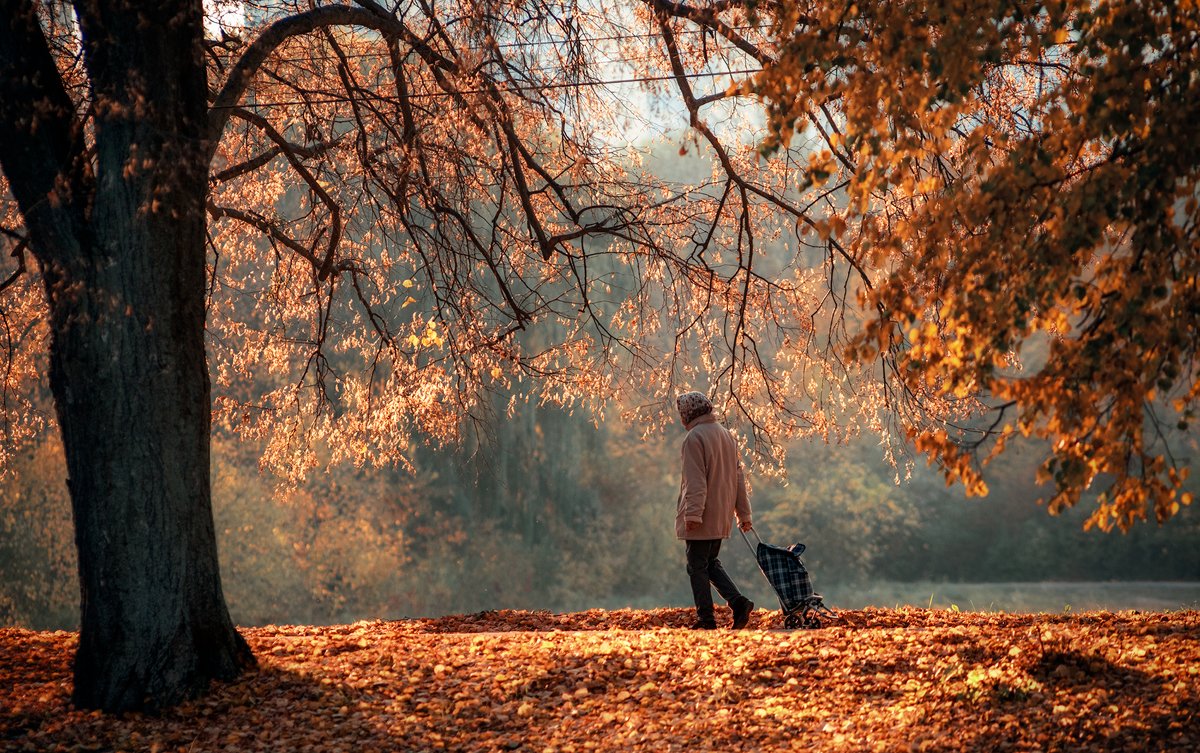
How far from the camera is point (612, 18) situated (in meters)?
6.83

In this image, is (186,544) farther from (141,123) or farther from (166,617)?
(141,123)

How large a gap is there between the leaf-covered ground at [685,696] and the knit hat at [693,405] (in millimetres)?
1380

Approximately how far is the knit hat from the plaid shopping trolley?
791mm

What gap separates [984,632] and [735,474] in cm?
173

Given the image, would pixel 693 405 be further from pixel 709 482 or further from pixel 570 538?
pixel 570 538

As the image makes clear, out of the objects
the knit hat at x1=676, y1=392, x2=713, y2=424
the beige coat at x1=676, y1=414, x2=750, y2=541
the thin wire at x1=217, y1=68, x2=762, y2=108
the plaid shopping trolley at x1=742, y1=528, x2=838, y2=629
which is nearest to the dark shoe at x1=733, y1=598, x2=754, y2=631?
the plaid shopping trolley at x1=742, y1=528, x2=838, y2=629

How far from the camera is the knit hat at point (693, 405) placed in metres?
6.32

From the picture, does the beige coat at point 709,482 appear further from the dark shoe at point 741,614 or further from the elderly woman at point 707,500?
the dark shoe at point 741,614

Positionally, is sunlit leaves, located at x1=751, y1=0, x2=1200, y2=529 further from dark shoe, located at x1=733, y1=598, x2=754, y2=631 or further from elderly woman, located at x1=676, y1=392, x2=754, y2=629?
dark shoe, located at x1=733, y1=598, x2=754, y2=631

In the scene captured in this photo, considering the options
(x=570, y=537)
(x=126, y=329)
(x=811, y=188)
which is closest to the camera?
(x=126, y=329)

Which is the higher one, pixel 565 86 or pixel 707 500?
pixel 565 86

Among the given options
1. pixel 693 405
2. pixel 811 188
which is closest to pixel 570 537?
pixel 693 405

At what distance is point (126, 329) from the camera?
4.68m

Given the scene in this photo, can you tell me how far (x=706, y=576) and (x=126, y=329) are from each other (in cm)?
348
